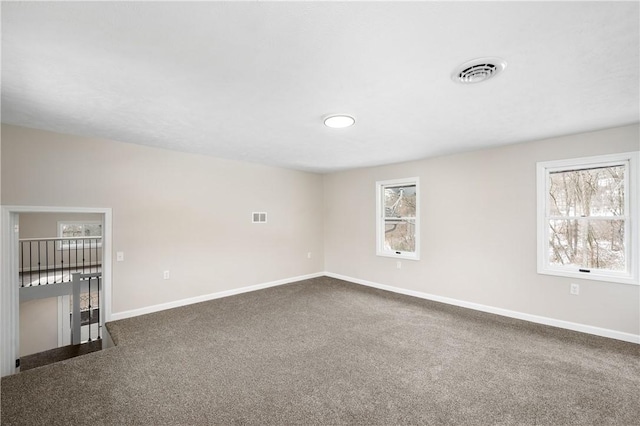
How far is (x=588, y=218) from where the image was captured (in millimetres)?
3352

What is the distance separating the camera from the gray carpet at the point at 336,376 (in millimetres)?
1958

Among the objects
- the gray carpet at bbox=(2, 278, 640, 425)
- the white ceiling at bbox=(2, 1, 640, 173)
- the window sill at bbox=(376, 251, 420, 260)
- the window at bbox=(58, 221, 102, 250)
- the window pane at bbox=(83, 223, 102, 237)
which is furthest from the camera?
the window pane at bbox=(83, 223, 102, 237)

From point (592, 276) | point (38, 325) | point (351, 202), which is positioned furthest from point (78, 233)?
point (592, 276)

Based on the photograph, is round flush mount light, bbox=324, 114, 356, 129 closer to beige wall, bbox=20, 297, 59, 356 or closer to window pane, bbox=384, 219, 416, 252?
window pane, bbox=384, 219, 416, 252

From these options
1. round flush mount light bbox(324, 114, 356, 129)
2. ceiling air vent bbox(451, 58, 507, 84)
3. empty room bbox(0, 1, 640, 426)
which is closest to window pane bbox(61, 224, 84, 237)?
empty room bbox(0, 1, 640, 426)

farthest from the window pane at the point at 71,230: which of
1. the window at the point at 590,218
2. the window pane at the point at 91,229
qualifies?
the window at the point at 590,218

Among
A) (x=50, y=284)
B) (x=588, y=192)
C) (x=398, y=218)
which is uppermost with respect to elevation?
(x=588, y=192)

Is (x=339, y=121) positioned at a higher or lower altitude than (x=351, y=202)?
higher

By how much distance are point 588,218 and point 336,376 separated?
3.56 m

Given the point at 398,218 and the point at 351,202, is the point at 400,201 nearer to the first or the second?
the point at 398,218

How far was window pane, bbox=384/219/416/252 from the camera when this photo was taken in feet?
16.6

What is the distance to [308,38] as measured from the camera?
61.4 inches

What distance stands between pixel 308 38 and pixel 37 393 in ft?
11.0

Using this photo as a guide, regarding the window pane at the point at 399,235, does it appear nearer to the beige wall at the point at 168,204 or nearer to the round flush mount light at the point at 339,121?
the beige wall at the point at 168,204
